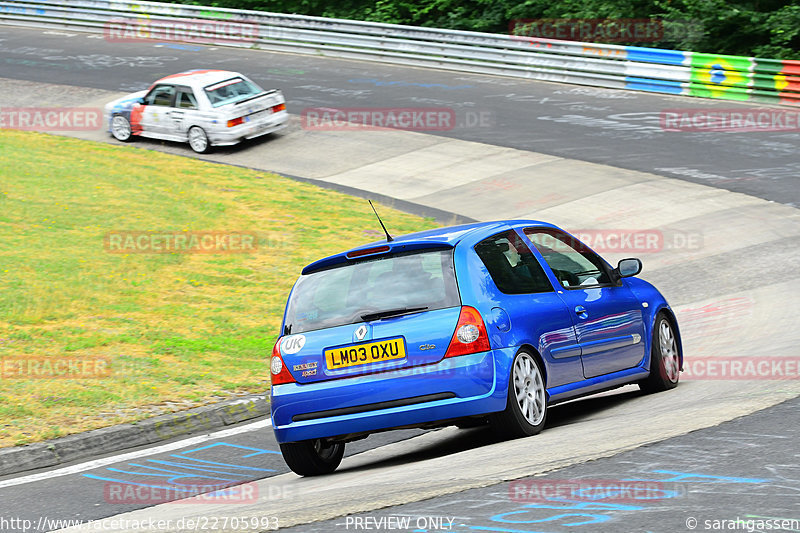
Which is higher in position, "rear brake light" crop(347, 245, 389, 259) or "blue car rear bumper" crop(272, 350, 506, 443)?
"rear brake light" crop(347, 245, 389, 259)

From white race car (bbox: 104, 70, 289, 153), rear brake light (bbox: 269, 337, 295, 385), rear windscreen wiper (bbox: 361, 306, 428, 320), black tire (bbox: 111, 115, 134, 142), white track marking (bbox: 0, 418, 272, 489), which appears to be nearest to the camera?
rear windscreen wiper (bbox: 361, 306, 428, 320)

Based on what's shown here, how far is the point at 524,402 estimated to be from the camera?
7.35m

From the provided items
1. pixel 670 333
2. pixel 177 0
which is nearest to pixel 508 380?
pixel 670 333

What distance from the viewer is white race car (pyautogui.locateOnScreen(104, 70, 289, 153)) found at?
81.2 ft

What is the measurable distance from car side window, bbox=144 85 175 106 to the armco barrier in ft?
31.3

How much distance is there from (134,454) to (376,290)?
268 cm

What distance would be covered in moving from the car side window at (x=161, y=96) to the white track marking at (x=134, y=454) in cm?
1699

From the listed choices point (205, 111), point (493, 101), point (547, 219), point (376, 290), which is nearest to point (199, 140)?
point (205, 111)

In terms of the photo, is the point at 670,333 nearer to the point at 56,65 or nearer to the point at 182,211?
the point at 182,211

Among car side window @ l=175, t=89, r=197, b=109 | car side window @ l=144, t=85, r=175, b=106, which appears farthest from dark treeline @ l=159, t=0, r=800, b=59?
car side window @ l=144, t=85, r=175, b=106

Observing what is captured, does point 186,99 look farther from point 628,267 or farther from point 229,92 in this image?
point 628,267

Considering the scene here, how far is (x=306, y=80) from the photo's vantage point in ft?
103

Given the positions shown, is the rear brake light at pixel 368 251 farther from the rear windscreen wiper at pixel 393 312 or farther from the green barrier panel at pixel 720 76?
the green barrier panel at pixel 720 76

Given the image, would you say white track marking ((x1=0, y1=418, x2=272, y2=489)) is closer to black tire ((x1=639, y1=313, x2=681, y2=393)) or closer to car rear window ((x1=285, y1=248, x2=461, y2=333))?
car rear window ((x1=285, y1=248, x2=461, y2=333))
